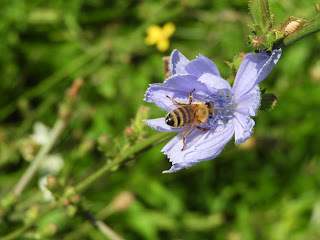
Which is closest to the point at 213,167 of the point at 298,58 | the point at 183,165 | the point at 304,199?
the point at 304,199

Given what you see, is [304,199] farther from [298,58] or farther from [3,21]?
[3,21]

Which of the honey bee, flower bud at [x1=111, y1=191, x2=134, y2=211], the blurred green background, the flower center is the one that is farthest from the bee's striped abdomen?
the blurred green background

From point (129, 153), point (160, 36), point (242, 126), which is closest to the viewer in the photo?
point (242, 126)

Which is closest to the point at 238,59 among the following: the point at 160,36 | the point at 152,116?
the point at 152,116

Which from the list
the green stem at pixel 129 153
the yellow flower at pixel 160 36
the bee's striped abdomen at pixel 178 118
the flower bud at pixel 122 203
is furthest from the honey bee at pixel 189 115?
the yellow flower at pixel 160 36

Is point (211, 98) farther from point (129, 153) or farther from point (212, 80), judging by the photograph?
point (129, 153)

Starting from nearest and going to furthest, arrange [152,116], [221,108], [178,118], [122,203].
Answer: [178,118] → [221,108] → [122,203] → [152,116]

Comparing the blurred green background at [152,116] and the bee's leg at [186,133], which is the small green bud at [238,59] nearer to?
the bee's leg at [186,133]
